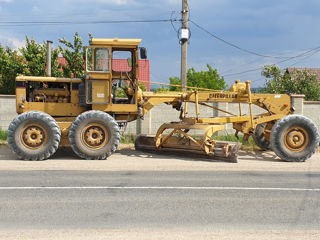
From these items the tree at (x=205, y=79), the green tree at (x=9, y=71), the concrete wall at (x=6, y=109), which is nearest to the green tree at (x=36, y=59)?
the green tree at (x=9, y=71)

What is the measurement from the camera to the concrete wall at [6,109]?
15.9m

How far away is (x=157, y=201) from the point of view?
6.29m

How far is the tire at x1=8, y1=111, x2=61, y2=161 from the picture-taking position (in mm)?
10570

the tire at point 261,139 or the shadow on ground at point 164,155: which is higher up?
the tire at point 261,139

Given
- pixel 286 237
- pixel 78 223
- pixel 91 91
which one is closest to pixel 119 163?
pixel 91 91

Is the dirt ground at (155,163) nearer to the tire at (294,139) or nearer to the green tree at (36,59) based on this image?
the tire at (294,139)

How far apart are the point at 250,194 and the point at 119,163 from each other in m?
4.51

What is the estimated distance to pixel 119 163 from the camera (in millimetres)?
10445

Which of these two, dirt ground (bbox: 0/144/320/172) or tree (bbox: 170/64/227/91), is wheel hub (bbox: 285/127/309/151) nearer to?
dirt ground (bbox: 0/144/320/172)

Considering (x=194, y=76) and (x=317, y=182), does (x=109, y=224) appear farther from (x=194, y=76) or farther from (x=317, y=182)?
(x=194, y=76)

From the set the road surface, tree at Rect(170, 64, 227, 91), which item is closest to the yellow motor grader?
the road surface

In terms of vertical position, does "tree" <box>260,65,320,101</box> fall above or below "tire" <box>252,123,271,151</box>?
above

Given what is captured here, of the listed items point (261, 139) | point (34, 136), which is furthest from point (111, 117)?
point (261, 139)

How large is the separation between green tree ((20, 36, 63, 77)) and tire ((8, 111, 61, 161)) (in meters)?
10.3
